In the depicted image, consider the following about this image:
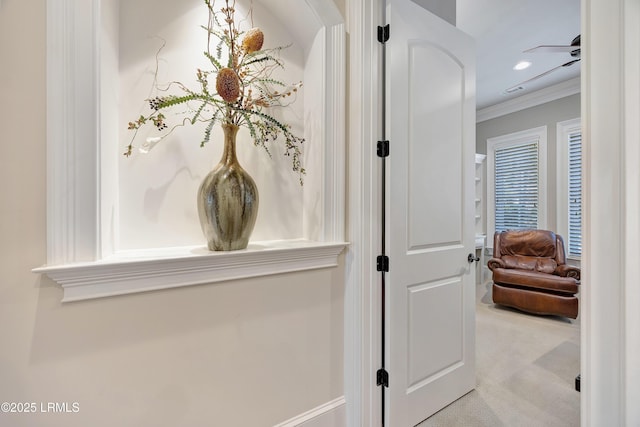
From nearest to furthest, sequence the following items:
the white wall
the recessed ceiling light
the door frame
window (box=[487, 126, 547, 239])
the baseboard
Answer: the door frame, the white wall, the baseboard, the recessed ceiling light, window (box=[487, 126, 547, 239])

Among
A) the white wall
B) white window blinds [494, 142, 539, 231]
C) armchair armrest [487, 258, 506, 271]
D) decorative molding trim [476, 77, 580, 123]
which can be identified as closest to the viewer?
the white wall

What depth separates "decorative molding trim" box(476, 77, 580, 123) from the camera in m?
3.98

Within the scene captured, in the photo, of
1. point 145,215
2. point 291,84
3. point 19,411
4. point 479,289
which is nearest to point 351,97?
point 291,84

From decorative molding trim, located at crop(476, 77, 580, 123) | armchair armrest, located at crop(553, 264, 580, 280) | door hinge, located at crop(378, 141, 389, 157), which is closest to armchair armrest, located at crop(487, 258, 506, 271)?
armchair armrest, located at crop(553, 264, 580, 280)

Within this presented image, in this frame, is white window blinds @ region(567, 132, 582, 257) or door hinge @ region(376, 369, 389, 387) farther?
white window blinds @ region(567, 132, 582, 257)

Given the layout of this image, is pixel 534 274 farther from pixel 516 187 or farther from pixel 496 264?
pixel 516 187

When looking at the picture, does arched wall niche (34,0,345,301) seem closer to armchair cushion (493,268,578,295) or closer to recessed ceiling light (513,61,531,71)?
armchair cushion (493,268,578,295)

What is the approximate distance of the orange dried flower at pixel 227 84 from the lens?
1.13 meters

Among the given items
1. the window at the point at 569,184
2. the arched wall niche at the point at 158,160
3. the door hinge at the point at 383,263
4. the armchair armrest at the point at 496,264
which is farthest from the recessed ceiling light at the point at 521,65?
the door hinge at the point at 383,263

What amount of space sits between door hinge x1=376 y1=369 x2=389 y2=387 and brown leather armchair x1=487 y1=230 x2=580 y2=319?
271 centimetres

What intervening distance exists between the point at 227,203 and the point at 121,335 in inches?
23.4

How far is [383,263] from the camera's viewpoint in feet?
5.00

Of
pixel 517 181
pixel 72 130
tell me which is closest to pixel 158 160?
pixel 72 130

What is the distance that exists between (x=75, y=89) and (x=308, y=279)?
1.16 meters
